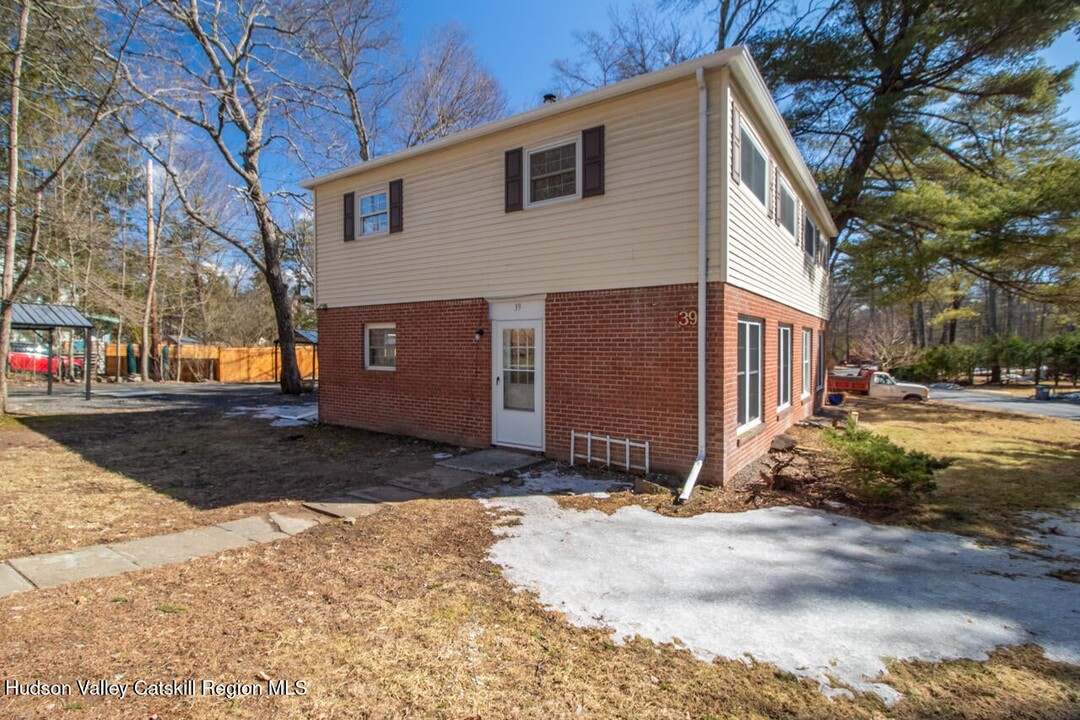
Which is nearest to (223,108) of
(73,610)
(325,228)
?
(325,228)

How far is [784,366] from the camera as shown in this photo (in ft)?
34.9

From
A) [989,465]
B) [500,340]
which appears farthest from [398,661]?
[989,465]

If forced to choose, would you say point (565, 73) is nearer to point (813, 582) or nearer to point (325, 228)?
point (325, 228)

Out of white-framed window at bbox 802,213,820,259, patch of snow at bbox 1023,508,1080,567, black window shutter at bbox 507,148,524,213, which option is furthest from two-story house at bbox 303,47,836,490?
patch of snow at bbox 1023,508,1080,567

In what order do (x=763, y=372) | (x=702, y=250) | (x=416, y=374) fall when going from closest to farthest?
(x=702, y=250) < (x=763, y=372) < (x=416, y=374)

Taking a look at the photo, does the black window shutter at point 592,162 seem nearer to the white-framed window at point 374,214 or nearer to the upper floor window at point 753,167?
the upper floor window at point 753,167

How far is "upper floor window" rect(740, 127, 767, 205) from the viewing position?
7107 mm

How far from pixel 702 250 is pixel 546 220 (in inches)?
95.3

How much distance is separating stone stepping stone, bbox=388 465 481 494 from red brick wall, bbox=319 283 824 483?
1.41m

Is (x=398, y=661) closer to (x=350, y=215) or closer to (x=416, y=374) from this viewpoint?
(x=416, y=374)

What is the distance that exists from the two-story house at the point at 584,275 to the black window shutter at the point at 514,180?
0.02 m

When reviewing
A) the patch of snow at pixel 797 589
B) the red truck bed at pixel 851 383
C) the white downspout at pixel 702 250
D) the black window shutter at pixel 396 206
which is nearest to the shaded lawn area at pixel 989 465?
the patch of snow at pixel 797 589

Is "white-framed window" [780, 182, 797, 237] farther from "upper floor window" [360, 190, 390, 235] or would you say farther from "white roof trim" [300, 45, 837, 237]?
"upper floor window" [360, 190, 390, 235]

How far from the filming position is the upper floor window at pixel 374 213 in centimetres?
1002
